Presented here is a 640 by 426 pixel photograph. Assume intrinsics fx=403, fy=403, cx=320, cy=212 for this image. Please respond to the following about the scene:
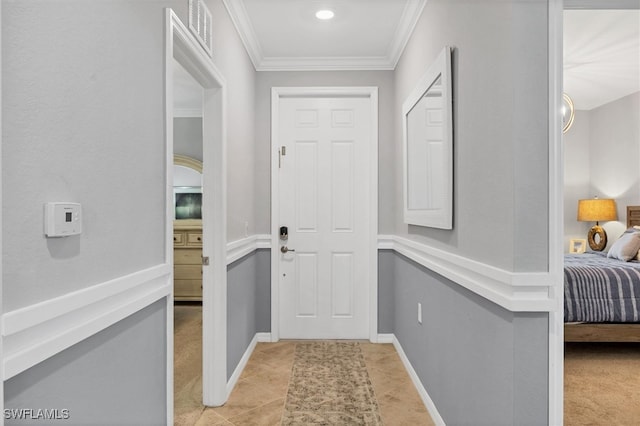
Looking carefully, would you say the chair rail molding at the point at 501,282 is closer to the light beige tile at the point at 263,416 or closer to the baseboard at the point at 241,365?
the light beige tile at the point at 263,416

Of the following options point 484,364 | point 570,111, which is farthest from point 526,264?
point 570,111

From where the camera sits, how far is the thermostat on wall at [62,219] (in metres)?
0.93

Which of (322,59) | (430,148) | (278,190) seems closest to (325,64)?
(322,59)

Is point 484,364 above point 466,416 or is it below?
above

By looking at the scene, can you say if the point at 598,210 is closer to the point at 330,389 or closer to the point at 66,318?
the point at 330,389

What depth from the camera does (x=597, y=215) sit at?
4.98 meters

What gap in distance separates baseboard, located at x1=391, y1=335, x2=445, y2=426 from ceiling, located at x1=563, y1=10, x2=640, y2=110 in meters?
2.70

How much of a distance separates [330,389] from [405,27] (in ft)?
8.40

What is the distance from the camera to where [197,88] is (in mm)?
4516

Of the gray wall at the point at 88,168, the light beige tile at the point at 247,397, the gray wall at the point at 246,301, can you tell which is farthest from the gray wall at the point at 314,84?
the gray wall at the point at 88,168

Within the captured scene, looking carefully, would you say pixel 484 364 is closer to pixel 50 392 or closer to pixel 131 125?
pixel 50 392

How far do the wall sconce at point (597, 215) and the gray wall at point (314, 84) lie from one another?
3094 mm

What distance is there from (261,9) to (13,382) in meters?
2.56

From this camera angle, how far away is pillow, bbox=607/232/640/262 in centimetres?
382
